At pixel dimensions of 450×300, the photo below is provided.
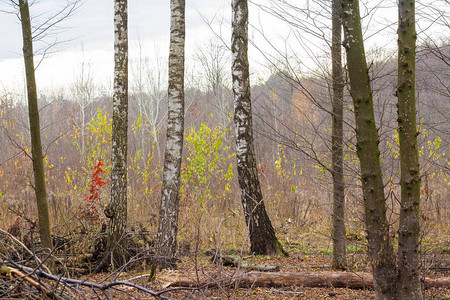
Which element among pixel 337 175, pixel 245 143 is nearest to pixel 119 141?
pixel 245 143

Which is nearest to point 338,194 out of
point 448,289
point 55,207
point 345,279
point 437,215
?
point 345,279

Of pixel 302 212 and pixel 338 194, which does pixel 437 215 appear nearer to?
pixel 302 212

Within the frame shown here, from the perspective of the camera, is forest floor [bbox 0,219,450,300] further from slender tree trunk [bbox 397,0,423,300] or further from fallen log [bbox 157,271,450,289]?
slender tree trunk [bbox 397,0,423,300]

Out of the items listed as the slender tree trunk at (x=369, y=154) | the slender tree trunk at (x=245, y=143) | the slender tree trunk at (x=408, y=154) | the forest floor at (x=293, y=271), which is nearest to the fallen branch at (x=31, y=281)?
the forest floor at (x=293, y=271)

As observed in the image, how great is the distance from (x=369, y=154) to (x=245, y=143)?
4047mm

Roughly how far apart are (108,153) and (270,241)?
23.8 ft

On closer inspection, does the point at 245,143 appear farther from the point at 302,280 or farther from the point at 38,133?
the point at 38,133

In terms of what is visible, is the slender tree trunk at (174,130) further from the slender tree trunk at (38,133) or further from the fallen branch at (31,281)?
the fallen branch at (31,281)

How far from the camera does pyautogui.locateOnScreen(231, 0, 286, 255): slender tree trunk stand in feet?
25.0

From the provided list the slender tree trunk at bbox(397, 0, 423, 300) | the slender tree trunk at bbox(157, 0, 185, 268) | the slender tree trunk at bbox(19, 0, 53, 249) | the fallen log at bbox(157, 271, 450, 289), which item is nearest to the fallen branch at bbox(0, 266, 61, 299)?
the slender tree trunk at bbox(397, 0, 423, 300)

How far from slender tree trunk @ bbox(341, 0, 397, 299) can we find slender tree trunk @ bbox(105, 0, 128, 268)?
450 cm

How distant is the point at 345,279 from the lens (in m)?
5.71

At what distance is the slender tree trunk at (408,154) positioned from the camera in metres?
3.63

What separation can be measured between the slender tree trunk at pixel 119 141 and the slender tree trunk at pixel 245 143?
1864 mm
